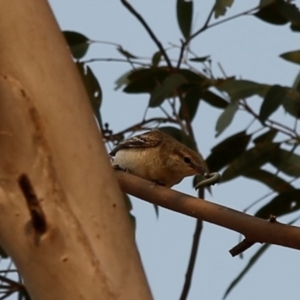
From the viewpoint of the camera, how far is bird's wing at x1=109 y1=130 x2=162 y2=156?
2533 mm

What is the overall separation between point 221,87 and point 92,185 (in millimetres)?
1545

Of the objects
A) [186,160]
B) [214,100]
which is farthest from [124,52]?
[186,160]

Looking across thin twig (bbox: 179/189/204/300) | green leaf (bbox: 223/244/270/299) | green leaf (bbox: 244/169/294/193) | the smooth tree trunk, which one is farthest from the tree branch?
green leaf (bbox: 244/169/294/193)

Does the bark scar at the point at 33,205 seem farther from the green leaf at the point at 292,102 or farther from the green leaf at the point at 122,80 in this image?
the green leaf at the point at 122,80

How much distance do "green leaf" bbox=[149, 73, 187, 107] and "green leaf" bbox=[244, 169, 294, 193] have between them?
0.35 metres

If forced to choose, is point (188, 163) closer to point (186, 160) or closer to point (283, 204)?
point (186, 160)

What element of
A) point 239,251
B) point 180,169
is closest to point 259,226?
point 239,251

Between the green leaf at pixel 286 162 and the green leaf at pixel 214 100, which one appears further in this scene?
the green leaf at pixel 214 100

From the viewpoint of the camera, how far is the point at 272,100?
241 cm

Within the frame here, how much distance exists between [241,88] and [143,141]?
35cm

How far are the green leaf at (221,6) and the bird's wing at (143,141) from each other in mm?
406

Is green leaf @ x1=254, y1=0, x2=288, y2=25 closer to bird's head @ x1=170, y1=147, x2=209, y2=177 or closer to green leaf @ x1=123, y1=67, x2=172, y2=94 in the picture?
green leaf @ x1=123, y1=67, x2=172, y2=94

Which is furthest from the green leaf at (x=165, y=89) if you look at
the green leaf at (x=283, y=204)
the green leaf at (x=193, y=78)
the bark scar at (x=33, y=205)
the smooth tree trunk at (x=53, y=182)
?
the bark scar at (x=33, y=205)

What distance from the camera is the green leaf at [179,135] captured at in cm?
248
